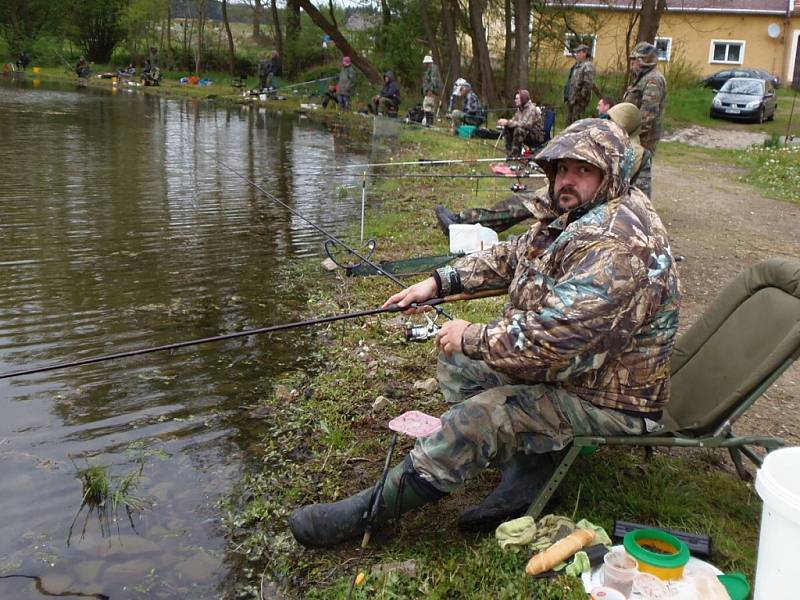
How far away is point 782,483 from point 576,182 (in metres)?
1.28

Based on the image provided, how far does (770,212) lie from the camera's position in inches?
430

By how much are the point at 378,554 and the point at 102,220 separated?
23.3ft

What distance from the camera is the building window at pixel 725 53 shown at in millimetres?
37219

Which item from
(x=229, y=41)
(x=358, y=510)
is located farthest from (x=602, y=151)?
(x=229, y=41)

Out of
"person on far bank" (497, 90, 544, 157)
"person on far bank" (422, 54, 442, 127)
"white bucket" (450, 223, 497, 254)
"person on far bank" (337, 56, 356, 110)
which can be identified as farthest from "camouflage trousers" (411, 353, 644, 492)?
"person on far bank" (337, 56, 356, 110)

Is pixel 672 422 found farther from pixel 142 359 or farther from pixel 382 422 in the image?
pixel 142 359

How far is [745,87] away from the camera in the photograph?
25594 millimetres

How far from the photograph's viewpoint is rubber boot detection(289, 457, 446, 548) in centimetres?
302

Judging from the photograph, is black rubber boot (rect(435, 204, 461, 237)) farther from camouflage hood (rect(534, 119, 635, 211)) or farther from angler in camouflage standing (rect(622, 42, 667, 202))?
camouflage hood (rect(534, 119, 635, 211))

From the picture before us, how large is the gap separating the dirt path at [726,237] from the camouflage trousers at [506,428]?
1587 millimetres

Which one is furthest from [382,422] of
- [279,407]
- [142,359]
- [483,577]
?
[142,359]

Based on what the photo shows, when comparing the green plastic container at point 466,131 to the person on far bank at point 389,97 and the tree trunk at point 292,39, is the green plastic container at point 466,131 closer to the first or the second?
the person on far bank at point 389,97

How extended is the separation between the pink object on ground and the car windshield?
25.2 meters

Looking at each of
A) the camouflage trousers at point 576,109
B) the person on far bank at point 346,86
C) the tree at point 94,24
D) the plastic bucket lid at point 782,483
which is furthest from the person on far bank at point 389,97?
the tree at point 94,24
